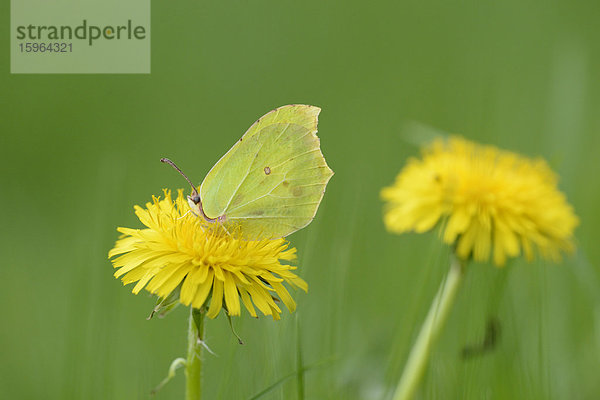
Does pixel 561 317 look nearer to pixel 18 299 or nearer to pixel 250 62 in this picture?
pixel 18 299

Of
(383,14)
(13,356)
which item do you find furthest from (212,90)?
(13,356)

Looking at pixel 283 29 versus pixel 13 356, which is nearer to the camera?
pixel 13 356

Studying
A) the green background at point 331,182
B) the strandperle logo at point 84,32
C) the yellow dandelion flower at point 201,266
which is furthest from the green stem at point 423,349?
the strandperle logo at point 84,32

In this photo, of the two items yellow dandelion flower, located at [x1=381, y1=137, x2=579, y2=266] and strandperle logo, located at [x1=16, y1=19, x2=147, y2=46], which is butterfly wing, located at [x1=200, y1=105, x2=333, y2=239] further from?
strandperle logo, located at [x1=16, y1=19, x2=147, y2=46]

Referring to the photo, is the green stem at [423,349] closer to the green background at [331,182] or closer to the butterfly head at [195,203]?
→ the green background at [331,182]

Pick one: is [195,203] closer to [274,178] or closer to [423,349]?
[274,178]

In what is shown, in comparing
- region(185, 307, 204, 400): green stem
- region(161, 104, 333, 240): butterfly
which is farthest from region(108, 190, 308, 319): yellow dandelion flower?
region(161, 104, 333, 240): butterfly
